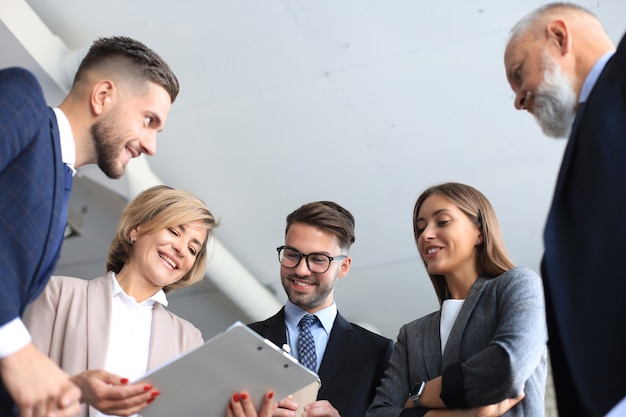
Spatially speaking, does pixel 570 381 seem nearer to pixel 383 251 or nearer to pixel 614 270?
pixel 614 270

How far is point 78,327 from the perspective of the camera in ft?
8.72

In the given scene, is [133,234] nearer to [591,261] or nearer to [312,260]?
[312,260]

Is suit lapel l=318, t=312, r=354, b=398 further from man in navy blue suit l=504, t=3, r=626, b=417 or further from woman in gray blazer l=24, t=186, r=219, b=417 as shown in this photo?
man in navy blue suit l=504, t=3, r=626, b=417

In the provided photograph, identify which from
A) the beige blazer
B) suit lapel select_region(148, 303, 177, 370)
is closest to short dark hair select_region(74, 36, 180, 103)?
the beige blazer

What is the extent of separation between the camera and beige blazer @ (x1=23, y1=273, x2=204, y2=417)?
2.62m

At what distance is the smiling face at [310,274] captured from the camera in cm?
325

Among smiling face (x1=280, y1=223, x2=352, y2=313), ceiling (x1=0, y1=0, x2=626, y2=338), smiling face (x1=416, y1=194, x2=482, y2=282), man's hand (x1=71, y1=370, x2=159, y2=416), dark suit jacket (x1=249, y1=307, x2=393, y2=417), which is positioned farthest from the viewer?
ceiling (x1=0, y1=0, x2=626, y2=338)

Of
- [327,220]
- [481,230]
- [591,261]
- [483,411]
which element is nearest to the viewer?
[591,261]

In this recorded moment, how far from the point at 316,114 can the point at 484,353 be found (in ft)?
10.3

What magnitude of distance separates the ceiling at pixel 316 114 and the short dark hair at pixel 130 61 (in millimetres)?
2099

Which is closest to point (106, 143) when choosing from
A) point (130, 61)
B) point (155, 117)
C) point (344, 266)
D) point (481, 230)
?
point (155, 117)

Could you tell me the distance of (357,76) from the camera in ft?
16.2

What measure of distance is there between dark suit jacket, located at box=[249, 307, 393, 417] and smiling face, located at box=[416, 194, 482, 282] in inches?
21.7

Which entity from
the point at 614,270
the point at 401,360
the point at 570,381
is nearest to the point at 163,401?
the point at 401,360
